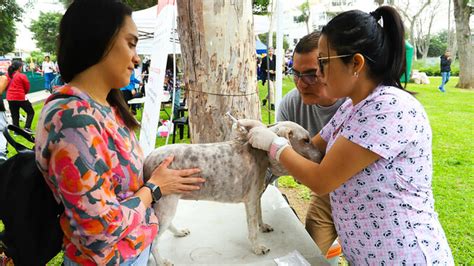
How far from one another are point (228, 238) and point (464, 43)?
67.7 ft

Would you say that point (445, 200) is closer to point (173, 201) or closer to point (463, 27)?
point (173, 201)

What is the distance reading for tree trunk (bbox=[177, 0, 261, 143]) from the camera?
2754 millimetres

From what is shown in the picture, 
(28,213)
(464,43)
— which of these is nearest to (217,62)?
(28,213)

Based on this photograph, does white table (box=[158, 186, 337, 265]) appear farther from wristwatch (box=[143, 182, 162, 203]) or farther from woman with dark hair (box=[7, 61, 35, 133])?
woman with dark hair (box=[7, 61, 35, 133])

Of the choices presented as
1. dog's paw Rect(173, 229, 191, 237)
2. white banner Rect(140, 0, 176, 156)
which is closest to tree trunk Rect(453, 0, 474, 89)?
white banner Rect(140, 0, 176, 156)

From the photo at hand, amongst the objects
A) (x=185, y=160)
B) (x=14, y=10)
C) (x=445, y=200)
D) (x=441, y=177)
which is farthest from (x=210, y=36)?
(x=14, y=10)

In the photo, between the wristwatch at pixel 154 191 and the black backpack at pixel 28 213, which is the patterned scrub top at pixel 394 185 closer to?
the wristwatch at pixel 154 191

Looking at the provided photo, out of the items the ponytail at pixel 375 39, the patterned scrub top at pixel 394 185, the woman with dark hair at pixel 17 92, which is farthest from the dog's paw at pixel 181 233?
the woman with dark hair at pixel 17 92

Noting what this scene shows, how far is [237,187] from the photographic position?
1.96 meters

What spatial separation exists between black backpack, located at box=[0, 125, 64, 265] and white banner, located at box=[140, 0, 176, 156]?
2150 mm

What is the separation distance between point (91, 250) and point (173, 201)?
0.53m

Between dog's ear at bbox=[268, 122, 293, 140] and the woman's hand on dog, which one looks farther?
dog's ear at bbox=[268, 122, 293, 140]

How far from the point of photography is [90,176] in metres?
1.19

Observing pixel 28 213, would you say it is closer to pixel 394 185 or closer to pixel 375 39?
pixel 394 185
